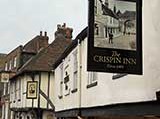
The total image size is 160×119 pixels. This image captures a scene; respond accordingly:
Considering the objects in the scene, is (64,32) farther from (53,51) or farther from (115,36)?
(115,36)

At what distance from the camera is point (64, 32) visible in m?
30.9

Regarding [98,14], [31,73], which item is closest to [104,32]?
[98,14]

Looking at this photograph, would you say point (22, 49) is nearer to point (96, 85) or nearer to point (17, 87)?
point (17, 87)

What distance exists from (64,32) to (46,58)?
266 centimetres

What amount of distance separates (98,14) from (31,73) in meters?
21.5

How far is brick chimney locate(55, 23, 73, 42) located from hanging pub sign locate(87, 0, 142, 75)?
22768 mm

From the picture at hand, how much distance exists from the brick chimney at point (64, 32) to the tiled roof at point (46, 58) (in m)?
0.31

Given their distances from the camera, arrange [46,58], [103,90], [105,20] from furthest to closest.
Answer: [46,58] < [103,90] < [105,20]

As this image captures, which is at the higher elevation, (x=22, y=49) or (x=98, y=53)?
(x=22, y=49)

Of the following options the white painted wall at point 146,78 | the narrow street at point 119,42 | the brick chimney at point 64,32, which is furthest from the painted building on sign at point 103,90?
the brick chimney at point 64,32

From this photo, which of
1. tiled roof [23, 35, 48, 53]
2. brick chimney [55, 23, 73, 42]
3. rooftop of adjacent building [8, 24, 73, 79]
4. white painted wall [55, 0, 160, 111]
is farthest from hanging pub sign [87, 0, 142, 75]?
tiled roof [23, 35, 48, 53]

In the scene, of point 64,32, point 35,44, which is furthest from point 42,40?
point 64,32

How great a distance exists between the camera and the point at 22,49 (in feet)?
117

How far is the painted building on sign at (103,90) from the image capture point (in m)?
7.48
